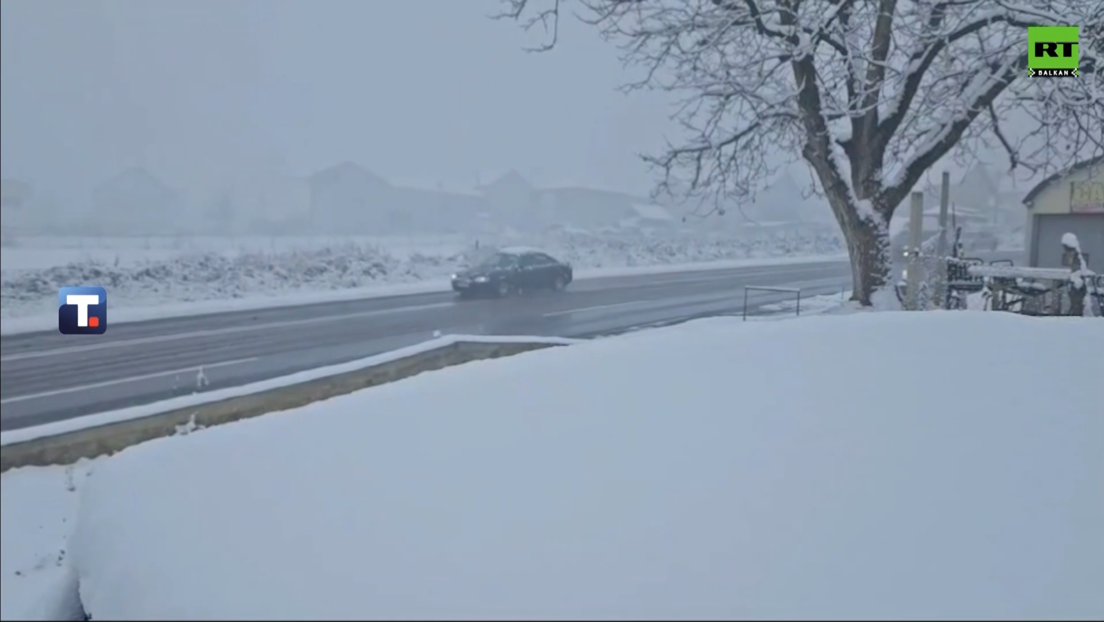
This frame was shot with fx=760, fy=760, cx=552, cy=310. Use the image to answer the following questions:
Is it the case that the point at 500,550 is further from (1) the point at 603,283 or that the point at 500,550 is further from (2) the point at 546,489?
(1) the point at 603,283

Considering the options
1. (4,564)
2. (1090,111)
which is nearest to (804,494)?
(4,564)

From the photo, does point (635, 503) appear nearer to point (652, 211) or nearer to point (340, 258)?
point (652, 211)

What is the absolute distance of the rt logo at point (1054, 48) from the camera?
6.05 m

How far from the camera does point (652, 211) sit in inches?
302

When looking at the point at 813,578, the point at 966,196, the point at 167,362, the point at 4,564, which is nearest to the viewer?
the point at 813,578

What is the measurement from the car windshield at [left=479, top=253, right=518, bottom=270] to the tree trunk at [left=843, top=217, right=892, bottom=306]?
128 inches

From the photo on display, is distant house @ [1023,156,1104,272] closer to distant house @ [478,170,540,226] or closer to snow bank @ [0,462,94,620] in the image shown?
distant house @ [478,170,540,226]

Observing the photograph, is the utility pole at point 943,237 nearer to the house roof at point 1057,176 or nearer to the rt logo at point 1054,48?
the house roof at point 1057,176

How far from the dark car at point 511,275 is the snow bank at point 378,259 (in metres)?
0.13

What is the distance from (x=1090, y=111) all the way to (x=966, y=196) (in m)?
1.33

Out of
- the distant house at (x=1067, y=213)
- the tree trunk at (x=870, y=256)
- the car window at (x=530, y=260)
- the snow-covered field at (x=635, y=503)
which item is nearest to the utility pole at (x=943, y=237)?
the tree trunk at (x=870, y=256)

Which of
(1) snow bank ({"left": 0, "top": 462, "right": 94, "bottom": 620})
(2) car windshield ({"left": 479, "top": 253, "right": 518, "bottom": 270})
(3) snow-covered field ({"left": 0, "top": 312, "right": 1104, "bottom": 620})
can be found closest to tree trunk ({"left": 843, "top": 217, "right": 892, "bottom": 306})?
(2) car windshield ({"left": 479, "top": 253, "right": 518, "bottom": 270})

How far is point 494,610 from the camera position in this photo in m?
1.34

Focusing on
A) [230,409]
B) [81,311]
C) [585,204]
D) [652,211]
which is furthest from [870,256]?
[81,311]
